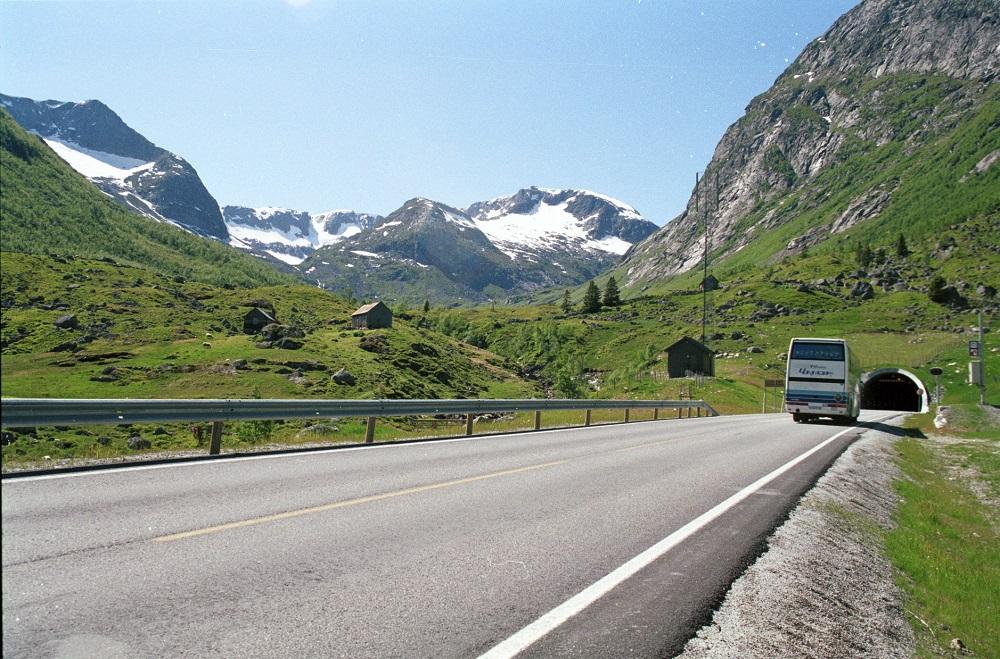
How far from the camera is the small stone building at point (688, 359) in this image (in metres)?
89.9

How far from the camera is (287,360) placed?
7919 cm

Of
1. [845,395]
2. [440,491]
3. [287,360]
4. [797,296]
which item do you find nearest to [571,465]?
[440,491]

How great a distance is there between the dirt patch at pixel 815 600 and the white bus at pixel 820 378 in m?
24.6

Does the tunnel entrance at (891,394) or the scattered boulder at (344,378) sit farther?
the tunnel entrance at (891,394)

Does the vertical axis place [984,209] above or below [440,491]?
above

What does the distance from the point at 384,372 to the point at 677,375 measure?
40.0m

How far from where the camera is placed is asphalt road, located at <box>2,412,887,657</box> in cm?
432

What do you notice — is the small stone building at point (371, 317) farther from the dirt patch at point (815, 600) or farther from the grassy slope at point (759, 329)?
the dirt patch at point (815, 600)

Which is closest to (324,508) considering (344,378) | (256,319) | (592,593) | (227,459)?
(592,593)

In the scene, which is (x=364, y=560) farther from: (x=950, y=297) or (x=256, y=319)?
(x=950, y=297)

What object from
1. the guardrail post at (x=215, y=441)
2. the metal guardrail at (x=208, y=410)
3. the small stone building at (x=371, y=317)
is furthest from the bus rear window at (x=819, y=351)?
the small stone building at (x=371, y=317)

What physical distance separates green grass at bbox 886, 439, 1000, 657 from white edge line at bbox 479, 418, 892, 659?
87.4 inches

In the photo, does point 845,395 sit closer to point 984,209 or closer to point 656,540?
point 656,540

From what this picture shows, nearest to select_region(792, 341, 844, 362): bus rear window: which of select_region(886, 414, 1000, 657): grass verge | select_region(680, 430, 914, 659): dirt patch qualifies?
select_region(886, 414, 1000, 657): grass verge
